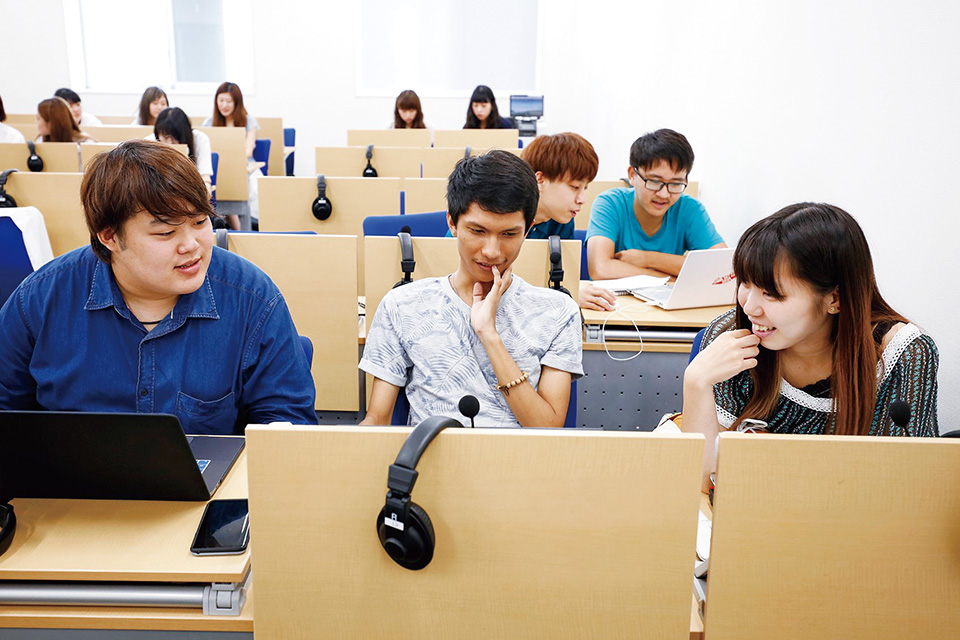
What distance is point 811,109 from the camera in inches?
93.4

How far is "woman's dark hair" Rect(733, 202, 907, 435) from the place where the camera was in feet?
4.07

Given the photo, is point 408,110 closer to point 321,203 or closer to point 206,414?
point 321,203

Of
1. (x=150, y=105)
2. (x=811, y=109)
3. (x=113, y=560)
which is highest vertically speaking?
(x=150, y=105)

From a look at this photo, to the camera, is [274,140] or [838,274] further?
[274,140]

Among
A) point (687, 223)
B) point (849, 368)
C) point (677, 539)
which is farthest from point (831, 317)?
point (687, 223)

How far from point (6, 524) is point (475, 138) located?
16.3 feet

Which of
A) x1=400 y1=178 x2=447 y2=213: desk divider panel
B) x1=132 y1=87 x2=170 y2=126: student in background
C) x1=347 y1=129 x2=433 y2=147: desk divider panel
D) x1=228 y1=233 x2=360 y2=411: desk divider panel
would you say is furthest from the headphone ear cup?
x1=132 y1=87 x2=170 y2=126: student in background

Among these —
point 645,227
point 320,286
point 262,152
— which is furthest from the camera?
point 262,152

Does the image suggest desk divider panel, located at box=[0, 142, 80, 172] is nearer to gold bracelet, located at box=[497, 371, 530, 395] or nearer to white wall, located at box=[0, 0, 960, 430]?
white wall, located at box=[0, 0, 960, 430]

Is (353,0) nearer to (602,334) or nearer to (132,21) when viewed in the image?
(132,21)

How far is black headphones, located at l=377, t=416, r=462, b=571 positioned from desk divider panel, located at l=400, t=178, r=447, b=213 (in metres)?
2.68

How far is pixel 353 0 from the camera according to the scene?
7.90 metres

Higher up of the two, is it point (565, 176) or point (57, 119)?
point (57, 119)

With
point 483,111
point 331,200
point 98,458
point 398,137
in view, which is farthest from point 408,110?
point 98,458
